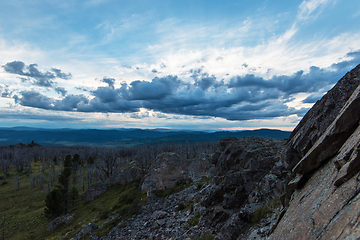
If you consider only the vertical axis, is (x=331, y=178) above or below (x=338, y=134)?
below

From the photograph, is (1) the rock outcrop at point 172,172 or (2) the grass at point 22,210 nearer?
(1) the rock outcrop at point 172,172

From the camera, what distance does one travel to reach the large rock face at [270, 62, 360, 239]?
625 cm

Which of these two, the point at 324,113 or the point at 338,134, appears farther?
the point at 324,113

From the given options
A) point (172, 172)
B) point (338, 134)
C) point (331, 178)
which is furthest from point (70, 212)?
point (338, 134)

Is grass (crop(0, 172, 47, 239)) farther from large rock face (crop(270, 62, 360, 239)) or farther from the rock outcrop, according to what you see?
large rock face (crop(270, 62, 360, 239))

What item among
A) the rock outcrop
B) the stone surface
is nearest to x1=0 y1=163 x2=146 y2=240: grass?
the rock outcrop

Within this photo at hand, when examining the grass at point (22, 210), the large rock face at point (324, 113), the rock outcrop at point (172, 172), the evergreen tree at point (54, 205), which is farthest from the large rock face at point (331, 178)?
the evergreen tree at point (54, 205)

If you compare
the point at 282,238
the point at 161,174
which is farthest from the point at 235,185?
the point at 161,174

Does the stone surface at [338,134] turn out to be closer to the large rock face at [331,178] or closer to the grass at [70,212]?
the large rock face at [331,178]

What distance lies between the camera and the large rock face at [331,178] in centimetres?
625

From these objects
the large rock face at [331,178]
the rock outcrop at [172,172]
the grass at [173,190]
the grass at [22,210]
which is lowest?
the grass at [22,210]

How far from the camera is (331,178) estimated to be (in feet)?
26.5

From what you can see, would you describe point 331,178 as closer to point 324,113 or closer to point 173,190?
point 324,113

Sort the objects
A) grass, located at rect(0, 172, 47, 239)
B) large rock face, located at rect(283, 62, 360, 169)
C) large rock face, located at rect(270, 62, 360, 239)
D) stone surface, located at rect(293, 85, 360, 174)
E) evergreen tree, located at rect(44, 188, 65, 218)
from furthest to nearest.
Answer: evergreen tree, located at rect(44, 188, 65, 218)
grass, located at rect(0, 172, 47, 239)
large rock face, located at rect(283, 62, 360, 169)
stone surface, located at rect(293, 85, 360, 174)
large rock face, located at rect(270, 62, 360, 239)
